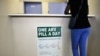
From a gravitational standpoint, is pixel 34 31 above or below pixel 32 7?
below

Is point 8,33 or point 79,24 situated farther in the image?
point 8,33

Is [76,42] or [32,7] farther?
[32,7]

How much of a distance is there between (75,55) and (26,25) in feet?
3.00

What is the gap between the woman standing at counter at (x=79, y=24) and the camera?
93.1 inches

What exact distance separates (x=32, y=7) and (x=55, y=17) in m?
2.77

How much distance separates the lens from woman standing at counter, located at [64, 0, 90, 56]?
7.76 feet

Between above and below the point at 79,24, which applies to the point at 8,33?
below

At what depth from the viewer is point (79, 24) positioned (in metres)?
2.36
